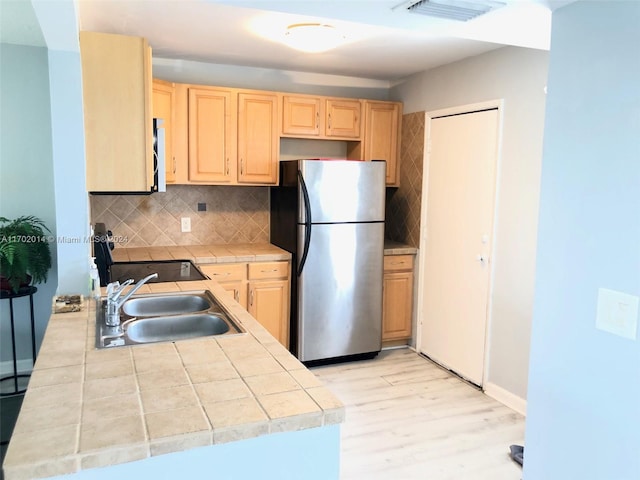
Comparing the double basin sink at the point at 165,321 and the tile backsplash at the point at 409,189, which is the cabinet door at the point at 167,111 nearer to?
the double basin sink at the point at 165,321

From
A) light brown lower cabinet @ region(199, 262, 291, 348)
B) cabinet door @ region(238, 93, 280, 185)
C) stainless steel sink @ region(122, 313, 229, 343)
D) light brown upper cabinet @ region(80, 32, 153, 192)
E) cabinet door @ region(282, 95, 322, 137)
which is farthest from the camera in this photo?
cabinet door @ region(282, 95, 322, 137)

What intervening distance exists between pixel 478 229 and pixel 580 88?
211 centimetres

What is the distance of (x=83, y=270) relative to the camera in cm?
238

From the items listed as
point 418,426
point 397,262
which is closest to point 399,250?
point 397,262

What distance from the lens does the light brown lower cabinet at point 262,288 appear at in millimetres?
3859

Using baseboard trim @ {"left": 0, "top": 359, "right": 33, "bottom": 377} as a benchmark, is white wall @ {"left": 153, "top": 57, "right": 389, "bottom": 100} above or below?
above

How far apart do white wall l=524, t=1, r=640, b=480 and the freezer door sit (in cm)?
221

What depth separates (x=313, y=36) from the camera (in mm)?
3088

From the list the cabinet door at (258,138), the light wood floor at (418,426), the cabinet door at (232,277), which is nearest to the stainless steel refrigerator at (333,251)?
the cabinet door at (258,138)

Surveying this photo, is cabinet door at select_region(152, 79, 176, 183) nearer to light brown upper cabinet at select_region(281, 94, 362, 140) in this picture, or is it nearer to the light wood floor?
light brown upper cabinet at select_region(281, 94, 362, 140)

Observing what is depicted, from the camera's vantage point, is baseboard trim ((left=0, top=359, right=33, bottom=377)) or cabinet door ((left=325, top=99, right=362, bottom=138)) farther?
cabinet door ((left=325, top=99, right=362, bottom=138))

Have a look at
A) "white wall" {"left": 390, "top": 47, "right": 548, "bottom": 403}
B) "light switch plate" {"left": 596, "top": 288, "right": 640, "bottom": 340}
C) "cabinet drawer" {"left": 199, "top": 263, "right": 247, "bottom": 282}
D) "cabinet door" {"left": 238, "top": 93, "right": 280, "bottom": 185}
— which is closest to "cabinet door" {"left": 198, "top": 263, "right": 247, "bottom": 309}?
"cabinet drawer" {"left": 199, "top": 263, "right": 247, "bottom": 282}

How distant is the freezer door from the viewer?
382 cm

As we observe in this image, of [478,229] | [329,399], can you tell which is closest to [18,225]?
[329,399]
